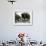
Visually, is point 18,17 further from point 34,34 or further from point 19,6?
point 34,34

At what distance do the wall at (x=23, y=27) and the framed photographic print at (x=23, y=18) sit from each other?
0.12m

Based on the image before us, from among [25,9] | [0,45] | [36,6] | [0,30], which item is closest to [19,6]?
[25,9]

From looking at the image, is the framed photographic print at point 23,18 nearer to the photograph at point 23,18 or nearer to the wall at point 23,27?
the photograph at point 23,18

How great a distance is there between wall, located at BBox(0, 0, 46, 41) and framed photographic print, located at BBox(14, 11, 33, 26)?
0.12 meters

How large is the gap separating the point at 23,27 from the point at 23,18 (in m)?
0.35

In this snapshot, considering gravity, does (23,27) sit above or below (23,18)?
below

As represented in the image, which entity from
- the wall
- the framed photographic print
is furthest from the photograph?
the wall

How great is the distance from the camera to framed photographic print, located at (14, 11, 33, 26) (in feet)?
16.7

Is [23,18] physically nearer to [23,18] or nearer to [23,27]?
[23,18]

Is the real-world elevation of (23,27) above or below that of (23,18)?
below

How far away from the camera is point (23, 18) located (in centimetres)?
515

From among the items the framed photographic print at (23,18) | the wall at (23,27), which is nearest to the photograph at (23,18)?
the framed photographic print at (23,18)

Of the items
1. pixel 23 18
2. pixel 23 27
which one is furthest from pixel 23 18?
pixel 23 27

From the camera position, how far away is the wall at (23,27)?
5.05 m
